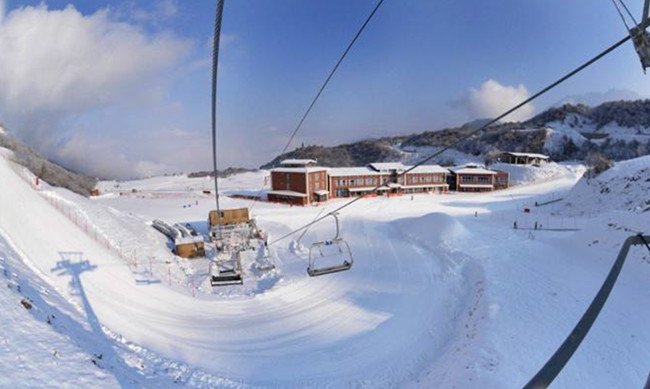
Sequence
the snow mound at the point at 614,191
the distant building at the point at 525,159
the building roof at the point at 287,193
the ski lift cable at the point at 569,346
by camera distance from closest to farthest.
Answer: the ski lift cable at the point at 569,346 < the snow mound at the point at 614,191 < the building roof at the point at 287,193 < the distant building at the point at 525,159

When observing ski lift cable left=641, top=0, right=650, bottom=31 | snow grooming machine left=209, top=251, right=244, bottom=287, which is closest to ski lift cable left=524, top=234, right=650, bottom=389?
ski lift cable left=641, top=0, right=650, bottom=31

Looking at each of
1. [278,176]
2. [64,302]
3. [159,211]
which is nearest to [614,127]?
[278,176]

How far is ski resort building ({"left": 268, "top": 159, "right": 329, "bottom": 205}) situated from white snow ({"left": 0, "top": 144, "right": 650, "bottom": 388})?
70.2 ft

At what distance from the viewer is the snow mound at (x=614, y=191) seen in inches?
891

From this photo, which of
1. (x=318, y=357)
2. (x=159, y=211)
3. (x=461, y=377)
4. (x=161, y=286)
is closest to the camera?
(x=461, y=377)

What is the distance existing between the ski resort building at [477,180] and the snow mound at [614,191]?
72.8 ft

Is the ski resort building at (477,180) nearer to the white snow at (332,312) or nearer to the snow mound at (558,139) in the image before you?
the white snow at (332,312)

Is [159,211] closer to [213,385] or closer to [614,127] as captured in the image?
[213,385]

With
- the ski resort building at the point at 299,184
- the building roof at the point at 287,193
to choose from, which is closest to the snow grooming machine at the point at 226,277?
the building roof at the point at 287,193

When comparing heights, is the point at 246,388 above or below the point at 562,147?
below

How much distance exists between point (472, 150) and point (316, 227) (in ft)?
255

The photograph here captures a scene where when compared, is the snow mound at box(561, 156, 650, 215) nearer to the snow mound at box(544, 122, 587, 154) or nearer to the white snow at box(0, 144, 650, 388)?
the white snow at box(0, 144, 650, 388)

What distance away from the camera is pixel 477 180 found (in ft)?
176

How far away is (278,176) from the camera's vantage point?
146 ft
